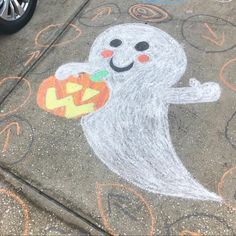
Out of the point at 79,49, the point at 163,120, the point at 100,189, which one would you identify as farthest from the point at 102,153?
the point at 79,49

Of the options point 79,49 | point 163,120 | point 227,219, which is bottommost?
point 227,219

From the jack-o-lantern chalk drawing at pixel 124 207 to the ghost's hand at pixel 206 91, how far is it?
3.76 feet

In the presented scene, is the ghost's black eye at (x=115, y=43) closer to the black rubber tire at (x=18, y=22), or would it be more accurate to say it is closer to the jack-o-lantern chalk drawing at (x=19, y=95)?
the jack-o-lantern chalk drawing at (x=19, y=95)

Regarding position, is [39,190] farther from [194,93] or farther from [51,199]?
[194,93]

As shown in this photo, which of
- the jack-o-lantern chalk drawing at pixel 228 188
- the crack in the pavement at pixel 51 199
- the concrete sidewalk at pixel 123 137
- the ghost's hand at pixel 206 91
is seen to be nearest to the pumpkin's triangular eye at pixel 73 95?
the concrete sidewalk at pixel 123 137

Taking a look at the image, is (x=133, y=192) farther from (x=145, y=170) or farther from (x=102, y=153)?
(x=102, y=153)

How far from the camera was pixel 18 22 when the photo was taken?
4.61 m

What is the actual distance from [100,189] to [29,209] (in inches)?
22.9

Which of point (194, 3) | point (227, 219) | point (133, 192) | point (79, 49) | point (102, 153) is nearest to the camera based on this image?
point (227, 219)

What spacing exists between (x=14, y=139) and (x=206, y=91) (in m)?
1.81

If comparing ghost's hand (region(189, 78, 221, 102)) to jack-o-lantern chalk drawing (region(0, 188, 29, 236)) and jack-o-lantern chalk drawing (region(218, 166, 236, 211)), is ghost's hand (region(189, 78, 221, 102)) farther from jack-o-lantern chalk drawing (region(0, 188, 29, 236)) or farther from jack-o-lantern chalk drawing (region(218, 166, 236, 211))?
jack-o-lantern chalk drawing (region(0, 188, 29, 236))

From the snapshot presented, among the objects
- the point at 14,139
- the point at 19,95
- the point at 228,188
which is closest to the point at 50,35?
the point at 19,95

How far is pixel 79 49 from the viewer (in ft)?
14.3

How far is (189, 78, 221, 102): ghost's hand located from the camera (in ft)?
12.3
